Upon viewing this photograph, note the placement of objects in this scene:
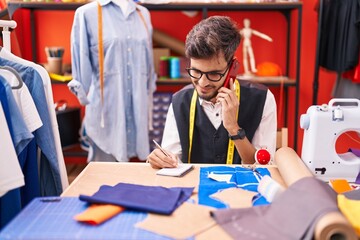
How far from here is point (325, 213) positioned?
1.01 m

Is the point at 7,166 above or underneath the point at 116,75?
underneath

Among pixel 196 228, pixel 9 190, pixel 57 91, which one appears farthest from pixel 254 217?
pixel 57 91

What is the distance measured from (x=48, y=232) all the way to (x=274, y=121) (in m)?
1.26

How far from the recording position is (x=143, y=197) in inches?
48.4

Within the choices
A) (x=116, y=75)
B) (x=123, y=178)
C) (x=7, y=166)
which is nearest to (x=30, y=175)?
(x=7, y=166)

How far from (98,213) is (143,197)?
160 millimetres

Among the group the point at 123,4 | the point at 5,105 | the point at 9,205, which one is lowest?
the point at 9,205

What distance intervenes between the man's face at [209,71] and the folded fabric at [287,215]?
0.71 meters

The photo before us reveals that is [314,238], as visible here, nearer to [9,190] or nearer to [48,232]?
[48,232]

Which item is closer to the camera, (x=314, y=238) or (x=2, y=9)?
(x=314, y=238)

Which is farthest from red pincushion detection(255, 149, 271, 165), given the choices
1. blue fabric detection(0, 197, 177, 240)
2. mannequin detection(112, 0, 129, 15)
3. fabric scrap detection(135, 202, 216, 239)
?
mannequin detection(112, 0, 129, 15)

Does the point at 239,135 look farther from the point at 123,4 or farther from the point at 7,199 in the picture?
the point at 123,4

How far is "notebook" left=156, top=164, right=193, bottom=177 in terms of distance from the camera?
1526mm

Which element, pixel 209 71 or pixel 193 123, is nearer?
pixel 209 71
